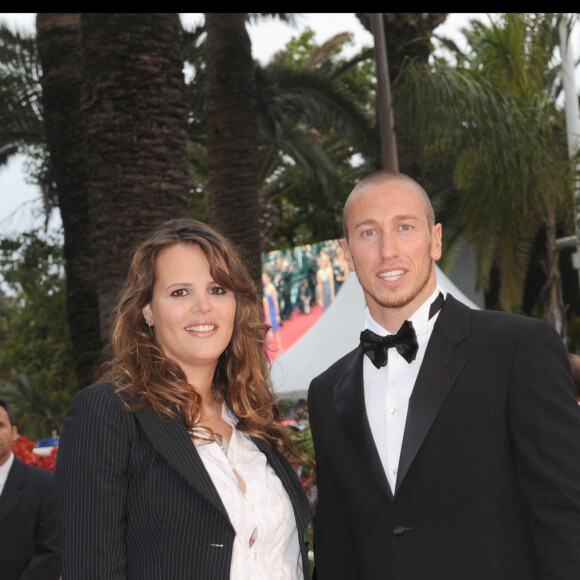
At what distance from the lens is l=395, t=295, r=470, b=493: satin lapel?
318 cm

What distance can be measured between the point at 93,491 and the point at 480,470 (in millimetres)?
1323

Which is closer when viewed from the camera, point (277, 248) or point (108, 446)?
point (108, 446)

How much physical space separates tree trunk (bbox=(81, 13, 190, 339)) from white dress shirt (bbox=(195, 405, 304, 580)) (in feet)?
15.4

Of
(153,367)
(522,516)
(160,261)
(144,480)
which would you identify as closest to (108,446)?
(144,480)

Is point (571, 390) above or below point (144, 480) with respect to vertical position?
above

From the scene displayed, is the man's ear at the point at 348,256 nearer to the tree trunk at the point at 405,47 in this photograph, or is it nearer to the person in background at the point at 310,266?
the tree trunk at the point at 405,47

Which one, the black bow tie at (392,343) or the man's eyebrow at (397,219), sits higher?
the man's eyebrow at (397,219)

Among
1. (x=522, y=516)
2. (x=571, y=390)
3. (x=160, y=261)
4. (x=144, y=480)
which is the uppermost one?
(x=160, y=261)

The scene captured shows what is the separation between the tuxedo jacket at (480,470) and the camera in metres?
2.97

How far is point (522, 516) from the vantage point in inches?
123

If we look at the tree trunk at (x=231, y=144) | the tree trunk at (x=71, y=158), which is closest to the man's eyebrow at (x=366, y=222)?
the tree trunk at (x=71, y=158)

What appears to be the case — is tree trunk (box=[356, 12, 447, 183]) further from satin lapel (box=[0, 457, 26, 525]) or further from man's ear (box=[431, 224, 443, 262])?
man's ear (box=[431, 224, 443, 262])

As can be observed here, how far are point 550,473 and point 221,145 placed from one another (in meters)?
10.7
